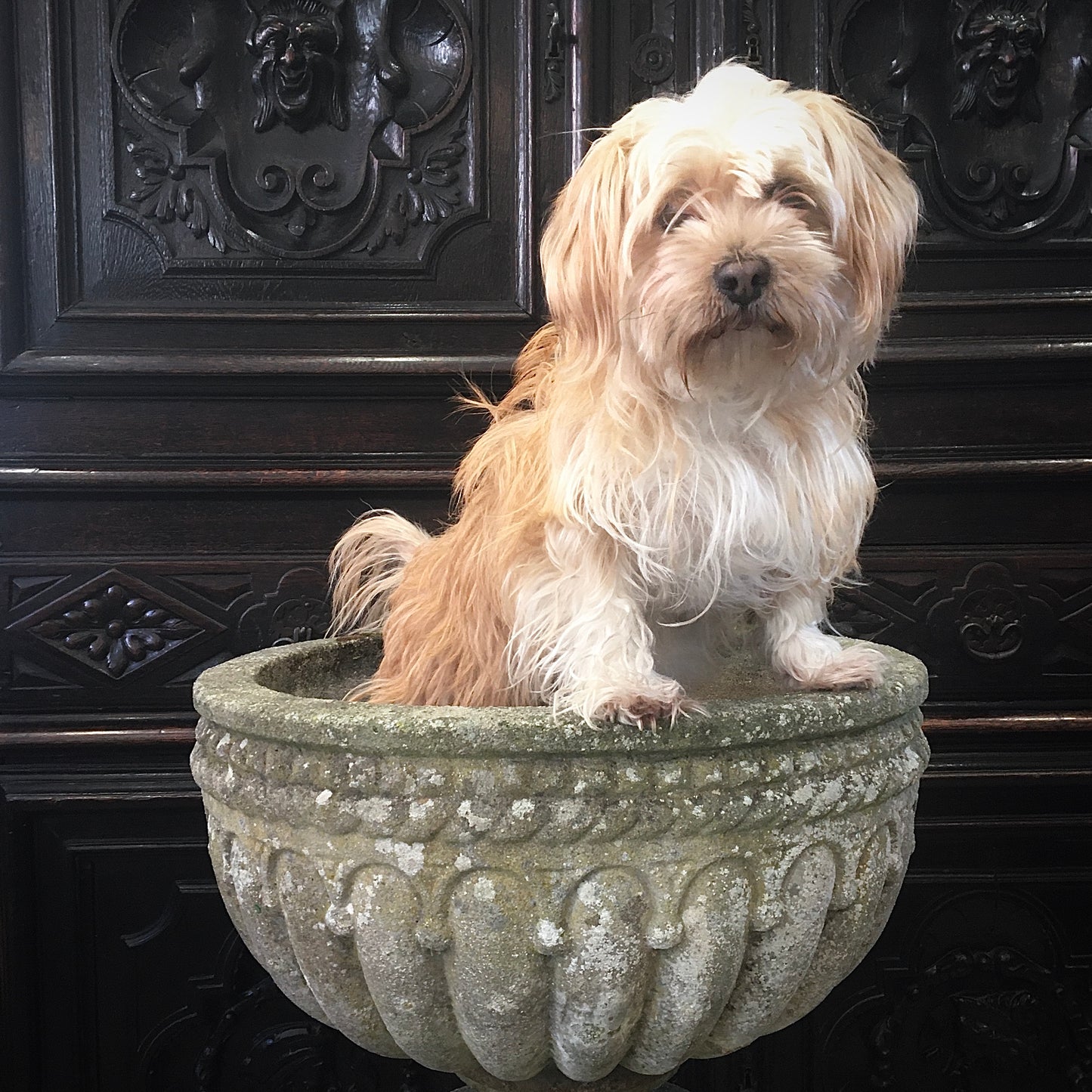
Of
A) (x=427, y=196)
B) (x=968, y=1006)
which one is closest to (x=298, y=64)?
(x=427, y=196)

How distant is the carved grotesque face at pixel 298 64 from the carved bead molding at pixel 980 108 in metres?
0.65

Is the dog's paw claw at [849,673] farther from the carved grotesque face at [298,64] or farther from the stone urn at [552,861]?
the carved grotesque face at [298,64]

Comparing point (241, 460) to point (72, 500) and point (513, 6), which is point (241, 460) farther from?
point (513, 6)

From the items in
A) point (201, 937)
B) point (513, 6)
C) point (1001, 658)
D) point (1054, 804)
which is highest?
point (513, 6)

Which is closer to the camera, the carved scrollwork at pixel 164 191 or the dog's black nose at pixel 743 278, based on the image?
the dog's black nose at pixel 743 278

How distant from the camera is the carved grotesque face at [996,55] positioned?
53.1 inches

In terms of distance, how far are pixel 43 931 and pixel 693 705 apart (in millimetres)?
1083

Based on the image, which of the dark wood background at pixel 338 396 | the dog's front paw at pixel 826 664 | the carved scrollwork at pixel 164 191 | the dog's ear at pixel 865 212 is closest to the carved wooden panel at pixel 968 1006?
the dark wood background at pixel 338 396

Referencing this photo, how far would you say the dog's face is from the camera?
682mm

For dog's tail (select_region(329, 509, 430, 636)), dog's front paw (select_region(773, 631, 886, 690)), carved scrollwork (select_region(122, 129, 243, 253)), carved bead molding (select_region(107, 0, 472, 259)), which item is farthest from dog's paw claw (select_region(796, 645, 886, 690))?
carved scrollwork (select_region(122, 129, 243, 253))

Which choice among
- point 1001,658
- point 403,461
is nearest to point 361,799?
point 403,461

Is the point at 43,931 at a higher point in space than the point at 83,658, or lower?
lower

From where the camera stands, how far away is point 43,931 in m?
1.39

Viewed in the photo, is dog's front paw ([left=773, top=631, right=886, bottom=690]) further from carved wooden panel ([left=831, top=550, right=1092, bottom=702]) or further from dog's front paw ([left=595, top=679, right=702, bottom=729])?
carved wooden panel ([left=831, top=550, right=1092, bottom=702])
